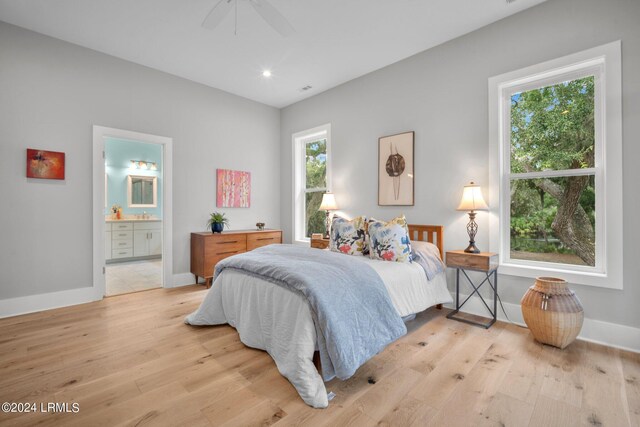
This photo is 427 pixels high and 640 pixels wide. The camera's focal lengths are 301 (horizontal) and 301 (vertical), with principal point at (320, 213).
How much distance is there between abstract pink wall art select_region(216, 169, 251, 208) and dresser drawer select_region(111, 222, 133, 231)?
8.98ft

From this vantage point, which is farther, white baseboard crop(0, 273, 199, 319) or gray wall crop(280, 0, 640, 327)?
white baseboard crop(0, 273, 199, 319)

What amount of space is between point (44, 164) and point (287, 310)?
3.29m

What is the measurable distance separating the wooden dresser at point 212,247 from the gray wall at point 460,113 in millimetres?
1536

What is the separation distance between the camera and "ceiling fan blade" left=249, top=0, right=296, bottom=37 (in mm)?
2210

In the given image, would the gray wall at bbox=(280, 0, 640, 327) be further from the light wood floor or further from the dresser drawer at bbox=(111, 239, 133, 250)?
the dresser drawer at bbox=(111, 239, 133, 250)

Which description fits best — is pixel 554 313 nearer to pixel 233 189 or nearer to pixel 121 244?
pixel 233 189

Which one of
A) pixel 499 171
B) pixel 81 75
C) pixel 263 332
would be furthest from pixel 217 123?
pixel 499 171

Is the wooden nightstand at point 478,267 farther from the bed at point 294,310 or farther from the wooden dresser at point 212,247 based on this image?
the wooden dresser at point 212,247

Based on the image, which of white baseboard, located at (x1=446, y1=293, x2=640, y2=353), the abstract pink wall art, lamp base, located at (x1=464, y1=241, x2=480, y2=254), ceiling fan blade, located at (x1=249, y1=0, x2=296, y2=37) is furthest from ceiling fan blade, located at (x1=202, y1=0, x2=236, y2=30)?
white baseboard, located at (x1=446, y1=293, x2=640, y2=353)

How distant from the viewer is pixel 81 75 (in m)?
3.55

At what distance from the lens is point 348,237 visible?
335 centimetres

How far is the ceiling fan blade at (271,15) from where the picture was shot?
2.21 m

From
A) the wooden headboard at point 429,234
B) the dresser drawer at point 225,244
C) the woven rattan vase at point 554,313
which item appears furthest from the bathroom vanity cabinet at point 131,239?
the woven rattan vase at point 554,313

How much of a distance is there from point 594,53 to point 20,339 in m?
5.40
